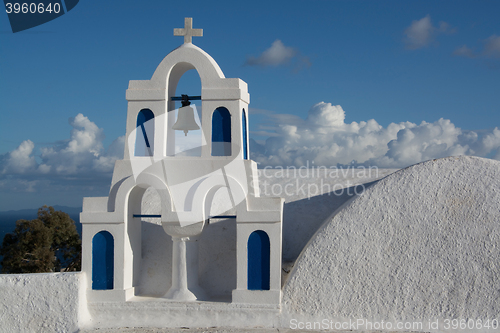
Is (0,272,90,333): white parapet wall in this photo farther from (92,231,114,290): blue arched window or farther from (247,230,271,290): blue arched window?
(247,230,271,290): blue arched window

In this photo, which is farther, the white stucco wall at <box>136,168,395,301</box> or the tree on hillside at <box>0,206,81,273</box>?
the tree on hillside at <box>0,206,81,273</box>

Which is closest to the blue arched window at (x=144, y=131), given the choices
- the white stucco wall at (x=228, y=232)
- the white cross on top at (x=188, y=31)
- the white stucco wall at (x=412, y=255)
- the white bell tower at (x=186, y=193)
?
the white bell tower at (x=186, y=193)

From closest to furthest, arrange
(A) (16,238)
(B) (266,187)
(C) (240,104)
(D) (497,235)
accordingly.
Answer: (D) (497,235) < (C) (240,104) < (B) (266,187) < (A) (16,238)

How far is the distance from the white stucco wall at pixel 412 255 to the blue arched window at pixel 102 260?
146 inches

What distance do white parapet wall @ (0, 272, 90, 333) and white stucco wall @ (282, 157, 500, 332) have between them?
428 cm

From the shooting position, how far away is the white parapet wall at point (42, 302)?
9.26 meters

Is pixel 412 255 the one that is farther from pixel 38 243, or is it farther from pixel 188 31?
pixel 38 243

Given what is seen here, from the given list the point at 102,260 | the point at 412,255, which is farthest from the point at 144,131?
the point at 412,255

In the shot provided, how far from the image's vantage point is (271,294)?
29.8 feet

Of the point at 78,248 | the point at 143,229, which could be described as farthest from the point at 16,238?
the point at 143,229

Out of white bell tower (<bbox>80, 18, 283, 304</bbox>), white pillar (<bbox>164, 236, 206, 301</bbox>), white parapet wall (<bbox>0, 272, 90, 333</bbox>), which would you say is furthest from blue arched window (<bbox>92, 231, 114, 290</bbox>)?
white pillar (<bbox>164, 236, 206, 301</bbox>)

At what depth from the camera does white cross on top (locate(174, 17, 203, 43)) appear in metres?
9.68

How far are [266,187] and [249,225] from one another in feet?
11.3

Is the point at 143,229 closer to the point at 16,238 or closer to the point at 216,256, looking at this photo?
the point at 216,256
